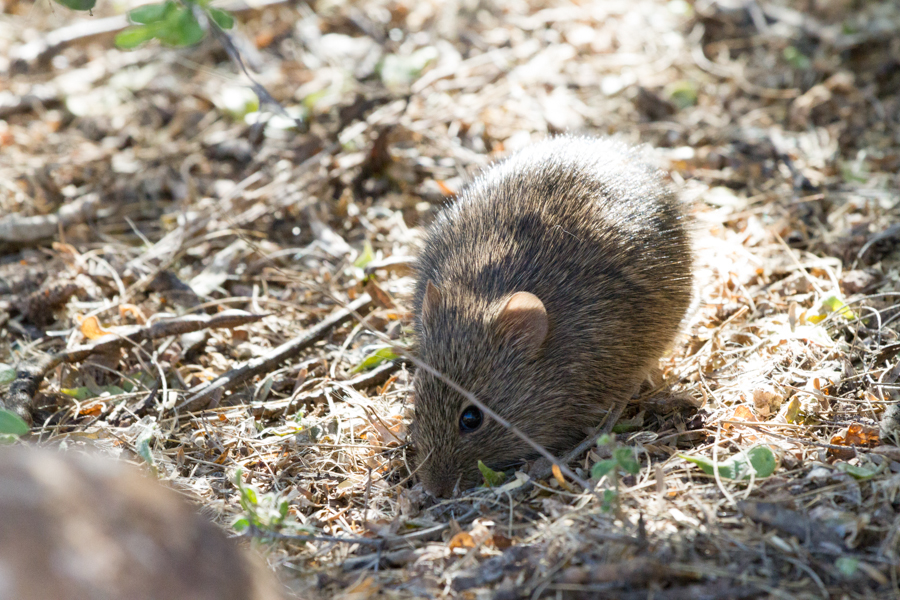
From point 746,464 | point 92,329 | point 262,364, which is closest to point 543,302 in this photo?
point 746,464

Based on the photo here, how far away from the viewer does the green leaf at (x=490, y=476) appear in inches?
147

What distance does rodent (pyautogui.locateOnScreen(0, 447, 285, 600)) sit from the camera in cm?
191

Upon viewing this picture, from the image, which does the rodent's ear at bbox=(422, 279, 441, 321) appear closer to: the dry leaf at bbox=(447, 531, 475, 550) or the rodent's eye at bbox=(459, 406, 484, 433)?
the rodent's eye at bbox=(459, 406, 484, 433)

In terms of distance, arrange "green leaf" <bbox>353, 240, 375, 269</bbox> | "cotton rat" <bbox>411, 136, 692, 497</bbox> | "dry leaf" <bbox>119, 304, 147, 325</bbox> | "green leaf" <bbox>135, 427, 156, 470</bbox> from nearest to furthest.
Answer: "green leaf" <bbox>135, 427, 156, 470</bbox>
"cotton rat" <bbox>411, 136, 692, 497</bbox>
"dry leaf" <bbox>119, 304, 147, 325</bbox>
"green leaf" <bbox>353, 240, 375, 269</bbox>

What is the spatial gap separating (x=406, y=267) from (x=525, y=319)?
73.7 inches

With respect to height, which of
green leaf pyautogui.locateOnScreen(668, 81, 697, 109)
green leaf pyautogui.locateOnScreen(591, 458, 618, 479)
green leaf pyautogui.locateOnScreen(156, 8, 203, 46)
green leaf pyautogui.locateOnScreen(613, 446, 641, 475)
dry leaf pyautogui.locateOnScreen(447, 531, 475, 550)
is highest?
green leaf pyautogui.locateOnScreen(156, 8, 203, 46)

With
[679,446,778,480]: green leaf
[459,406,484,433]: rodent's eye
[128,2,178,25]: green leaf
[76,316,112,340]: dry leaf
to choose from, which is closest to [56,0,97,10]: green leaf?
[128,2,178,25]: green leaf

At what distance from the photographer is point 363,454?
13.5 feet

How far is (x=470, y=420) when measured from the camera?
153 inches

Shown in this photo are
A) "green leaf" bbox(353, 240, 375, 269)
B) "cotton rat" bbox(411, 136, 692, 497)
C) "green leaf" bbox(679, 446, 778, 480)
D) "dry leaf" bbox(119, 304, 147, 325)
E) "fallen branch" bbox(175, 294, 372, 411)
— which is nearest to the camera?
"green leaf" bbox(679, 446, 778, 480)

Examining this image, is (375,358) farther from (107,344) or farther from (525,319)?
(107,344)

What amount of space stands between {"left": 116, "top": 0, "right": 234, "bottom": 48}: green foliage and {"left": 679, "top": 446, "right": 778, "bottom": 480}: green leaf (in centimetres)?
341

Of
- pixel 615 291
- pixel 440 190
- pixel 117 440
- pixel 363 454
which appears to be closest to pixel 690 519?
pixel 615 291

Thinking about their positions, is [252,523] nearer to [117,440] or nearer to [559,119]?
[117,440]
